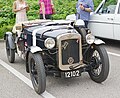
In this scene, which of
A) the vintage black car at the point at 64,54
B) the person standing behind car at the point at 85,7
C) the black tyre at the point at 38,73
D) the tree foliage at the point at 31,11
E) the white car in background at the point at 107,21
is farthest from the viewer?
the tree foliage at the point at 31,11

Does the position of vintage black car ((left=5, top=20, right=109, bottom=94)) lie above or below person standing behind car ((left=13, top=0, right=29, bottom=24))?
below

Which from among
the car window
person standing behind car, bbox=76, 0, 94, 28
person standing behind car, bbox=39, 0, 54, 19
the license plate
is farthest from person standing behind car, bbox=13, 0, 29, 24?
the license plate

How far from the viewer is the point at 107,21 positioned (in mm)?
8570

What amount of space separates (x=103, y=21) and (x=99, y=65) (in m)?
3.65

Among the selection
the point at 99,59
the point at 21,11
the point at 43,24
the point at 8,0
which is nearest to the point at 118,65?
the point at 99,59

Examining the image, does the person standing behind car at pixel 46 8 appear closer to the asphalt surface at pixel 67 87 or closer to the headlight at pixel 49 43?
the asphalt surface at pixel 67 87

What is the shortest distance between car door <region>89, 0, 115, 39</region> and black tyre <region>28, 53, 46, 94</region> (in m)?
3.96

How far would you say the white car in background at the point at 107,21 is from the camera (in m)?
8.29

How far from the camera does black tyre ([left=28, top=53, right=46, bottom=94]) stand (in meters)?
4.78

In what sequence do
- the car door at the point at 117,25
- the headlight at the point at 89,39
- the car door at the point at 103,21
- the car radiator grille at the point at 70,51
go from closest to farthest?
the car radiator grille at the point at 70,51 → the headlight at the point at 89,39 → the car door at the point at 117,25 → the car door at the point at 103,21

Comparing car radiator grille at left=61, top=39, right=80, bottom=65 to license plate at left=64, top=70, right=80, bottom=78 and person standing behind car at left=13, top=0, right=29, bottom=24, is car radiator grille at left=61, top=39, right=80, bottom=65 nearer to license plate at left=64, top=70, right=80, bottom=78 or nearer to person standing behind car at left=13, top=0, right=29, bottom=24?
license plate at left=64, top=70, right=80, bottom=78

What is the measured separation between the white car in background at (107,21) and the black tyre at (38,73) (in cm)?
384

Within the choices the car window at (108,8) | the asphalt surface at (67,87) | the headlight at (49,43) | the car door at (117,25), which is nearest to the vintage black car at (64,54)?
the headlight at (49,43)

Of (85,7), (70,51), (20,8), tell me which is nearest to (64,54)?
(70,51)
